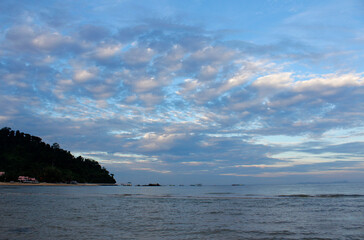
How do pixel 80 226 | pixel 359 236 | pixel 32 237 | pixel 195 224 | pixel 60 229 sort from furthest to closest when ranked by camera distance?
pixel 195 224 < pixel 80 226 < pixel 60 229 < pixel 359 236 < pixel 32 237

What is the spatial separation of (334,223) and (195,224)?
16.1 m

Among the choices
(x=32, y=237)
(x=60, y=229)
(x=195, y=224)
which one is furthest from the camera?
(x=195, y=224)

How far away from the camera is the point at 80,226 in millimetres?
28906

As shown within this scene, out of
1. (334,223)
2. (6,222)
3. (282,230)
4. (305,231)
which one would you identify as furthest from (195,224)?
(6,222)

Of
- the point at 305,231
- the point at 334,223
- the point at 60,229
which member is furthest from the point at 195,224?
the point at 334,223

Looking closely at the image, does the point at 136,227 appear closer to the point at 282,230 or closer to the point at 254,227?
the point at 254,227

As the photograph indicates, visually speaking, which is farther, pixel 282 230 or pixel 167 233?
pixel 282 230

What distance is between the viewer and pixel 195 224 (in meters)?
31.8

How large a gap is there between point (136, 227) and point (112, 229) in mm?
2617

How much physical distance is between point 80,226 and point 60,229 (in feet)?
7.36

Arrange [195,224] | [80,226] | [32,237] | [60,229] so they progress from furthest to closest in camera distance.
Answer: [195,224]
[80,226]
[60,229]
[32,237]

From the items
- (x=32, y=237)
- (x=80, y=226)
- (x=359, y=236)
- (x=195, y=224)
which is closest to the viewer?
(x=32, y=237)

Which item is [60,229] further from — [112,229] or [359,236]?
[359,236]

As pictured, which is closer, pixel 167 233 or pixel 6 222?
pixel 167 233
